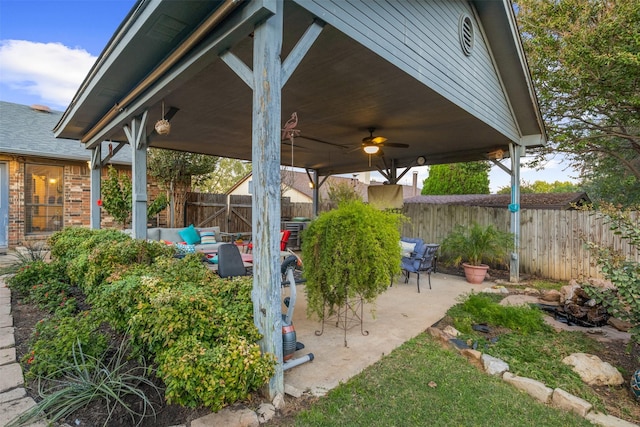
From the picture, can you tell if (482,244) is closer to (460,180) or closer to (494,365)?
(494,365)

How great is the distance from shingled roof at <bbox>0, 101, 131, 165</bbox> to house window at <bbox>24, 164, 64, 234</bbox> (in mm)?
584

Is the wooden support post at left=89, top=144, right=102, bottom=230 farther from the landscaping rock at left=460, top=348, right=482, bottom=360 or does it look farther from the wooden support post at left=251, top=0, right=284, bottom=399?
the landscaping rock at left=460, top=348, right=482, bottom=360

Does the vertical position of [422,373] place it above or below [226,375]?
below

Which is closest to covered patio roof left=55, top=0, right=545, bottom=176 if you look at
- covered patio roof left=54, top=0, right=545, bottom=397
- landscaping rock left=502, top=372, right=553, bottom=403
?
covered patio roof left=54, top=0, right=545, bottom=397

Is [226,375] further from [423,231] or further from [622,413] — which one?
[423,231]

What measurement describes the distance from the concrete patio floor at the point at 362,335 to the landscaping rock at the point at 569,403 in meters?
1.26

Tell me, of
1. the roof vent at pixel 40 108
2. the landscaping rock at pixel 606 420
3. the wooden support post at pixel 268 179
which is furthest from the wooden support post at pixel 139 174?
the roof vent at pixel 40 108

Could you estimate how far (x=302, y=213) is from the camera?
12.9 metres

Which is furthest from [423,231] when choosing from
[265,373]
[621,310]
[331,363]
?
[265,373]

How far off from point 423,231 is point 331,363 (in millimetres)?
6631

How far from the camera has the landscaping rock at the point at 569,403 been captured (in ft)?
6.89

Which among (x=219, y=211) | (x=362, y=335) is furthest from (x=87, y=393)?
(x=219, y=211)

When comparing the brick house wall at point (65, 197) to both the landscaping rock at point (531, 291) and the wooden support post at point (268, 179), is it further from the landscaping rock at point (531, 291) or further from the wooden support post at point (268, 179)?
the landscaping rock at point (531, 291)

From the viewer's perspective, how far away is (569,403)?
2156 millimetres
